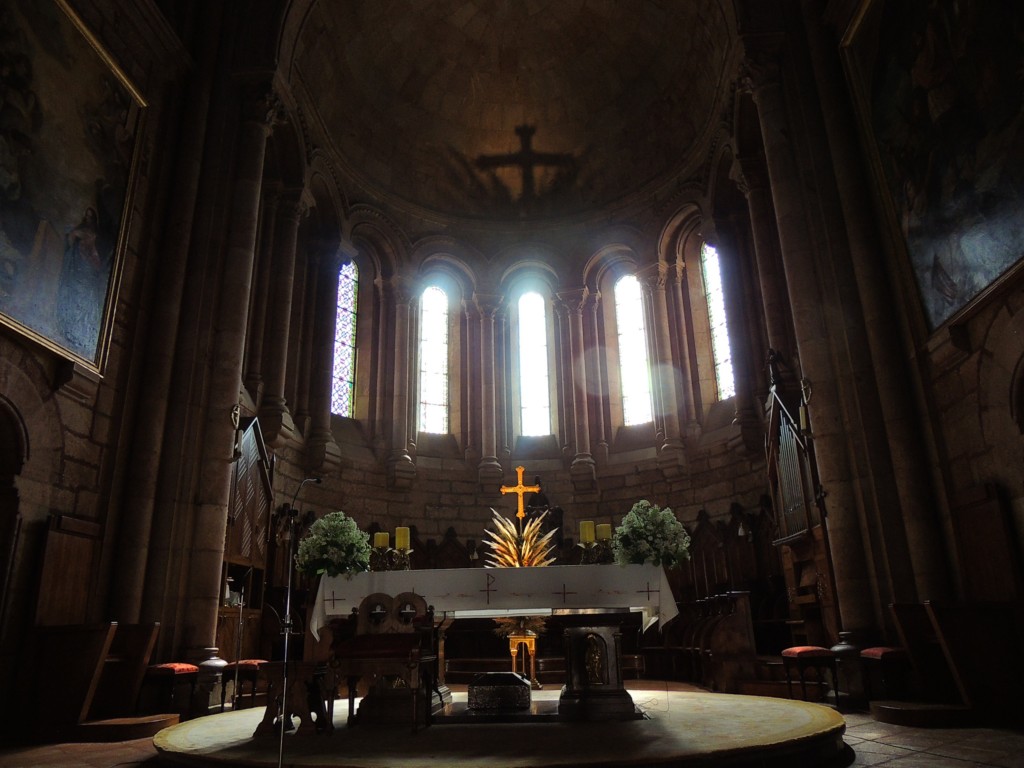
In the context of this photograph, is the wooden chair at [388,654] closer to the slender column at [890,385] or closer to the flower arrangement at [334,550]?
the flower arrangement at [334,550]

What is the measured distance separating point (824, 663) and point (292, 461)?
8353mm

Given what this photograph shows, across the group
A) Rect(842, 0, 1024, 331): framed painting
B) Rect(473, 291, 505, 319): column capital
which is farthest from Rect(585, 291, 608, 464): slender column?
Rect(842, 0, 1024, 331): framed painting

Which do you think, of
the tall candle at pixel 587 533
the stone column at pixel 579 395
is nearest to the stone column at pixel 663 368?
the stone column at pixel 579 395

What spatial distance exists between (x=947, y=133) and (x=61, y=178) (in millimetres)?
8186

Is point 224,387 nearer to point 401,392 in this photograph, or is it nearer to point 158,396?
point 158,396

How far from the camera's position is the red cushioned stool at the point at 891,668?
6301 mm

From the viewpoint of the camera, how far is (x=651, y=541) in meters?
7.88

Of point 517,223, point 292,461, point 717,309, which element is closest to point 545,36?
point 517,223

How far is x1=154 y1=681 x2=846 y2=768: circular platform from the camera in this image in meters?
3.74

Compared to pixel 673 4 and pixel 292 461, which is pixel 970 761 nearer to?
pixel 292 461

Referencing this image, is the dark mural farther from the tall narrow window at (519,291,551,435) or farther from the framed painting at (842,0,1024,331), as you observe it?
the tall narrow window at (519,291,551,435)

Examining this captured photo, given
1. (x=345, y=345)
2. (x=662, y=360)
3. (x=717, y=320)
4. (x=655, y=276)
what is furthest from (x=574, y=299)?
(x=345, y=345)

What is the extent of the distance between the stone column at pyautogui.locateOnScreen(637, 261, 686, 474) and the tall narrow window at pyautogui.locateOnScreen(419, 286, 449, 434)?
418cm

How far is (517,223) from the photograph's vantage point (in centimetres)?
1605
